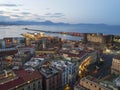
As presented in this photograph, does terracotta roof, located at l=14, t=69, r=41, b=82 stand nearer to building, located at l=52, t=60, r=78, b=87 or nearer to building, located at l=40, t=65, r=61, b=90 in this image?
building, located at l=40, t=65, r=61, b=90

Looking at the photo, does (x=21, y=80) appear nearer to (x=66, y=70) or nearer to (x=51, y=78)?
(x=51, y=78)

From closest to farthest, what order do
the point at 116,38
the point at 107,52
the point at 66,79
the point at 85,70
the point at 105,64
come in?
the point at 66,79, the point at 85,70, the point at 105,64, the point at 107,52, the point at 116,38

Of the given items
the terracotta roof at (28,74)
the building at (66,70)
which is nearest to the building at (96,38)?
the building at (66,70)

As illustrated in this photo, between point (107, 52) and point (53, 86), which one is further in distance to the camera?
point (107, 52)

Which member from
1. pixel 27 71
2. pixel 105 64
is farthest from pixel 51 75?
pixel 105 64

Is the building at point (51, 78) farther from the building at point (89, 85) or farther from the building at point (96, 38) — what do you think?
the building at point (96, 38)

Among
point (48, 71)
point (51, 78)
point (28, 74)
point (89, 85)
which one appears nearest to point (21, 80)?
point (28, 74)

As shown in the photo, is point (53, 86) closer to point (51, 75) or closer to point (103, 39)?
point (51, 75)
